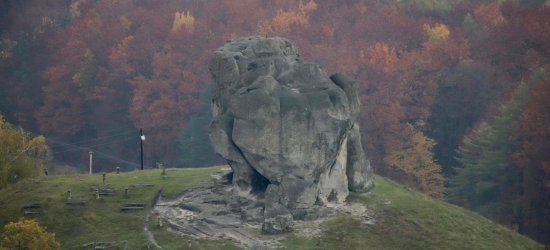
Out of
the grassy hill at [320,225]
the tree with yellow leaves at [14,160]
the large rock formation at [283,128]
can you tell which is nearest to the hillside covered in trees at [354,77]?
the grassy hill at [320,225]

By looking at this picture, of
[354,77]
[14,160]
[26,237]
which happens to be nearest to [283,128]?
[26,237]

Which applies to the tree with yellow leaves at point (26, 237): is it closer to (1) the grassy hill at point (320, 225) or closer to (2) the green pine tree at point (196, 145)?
(1) the grassy hill at point (320, 225)

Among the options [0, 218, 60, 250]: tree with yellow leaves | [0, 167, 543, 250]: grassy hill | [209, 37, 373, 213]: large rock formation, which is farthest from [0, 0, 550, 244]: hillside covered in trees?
[0, 218, 60, 250]: tree with yellow leaves

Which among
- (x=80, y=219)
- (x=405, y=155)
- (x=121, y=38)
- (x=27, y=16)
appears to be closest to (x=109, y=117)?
(x=121, y=38)

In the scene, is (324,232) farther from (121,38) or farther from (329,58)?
(121,38)

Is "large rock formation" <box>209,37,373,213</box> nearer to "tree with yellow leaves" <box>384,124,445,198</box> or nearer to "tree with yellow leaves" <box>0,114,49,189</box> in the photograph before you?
"tree with yellow leaves" <box>0,114,49,189</box>

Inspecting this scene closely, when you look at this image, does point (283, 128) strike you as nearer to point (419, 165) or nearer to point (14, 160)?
point (14, 160)
